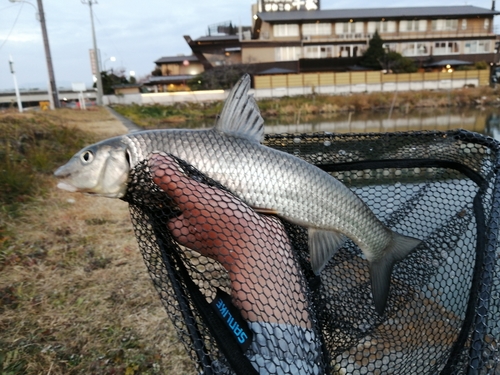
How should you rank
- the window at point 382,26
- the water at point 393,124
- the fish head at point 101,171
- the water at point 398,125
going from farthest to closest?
the window at point 382,26 → the water at point 393,124 → the water at point 398,125 → the fish head at point 101,171

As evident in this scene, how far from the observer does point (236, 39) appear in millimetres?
55844

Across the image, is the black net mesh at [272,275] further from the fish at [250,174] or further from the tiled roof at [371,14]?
the tiled roof at [371,14]

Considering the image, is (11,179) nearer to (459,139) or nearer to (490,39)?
(459,139)

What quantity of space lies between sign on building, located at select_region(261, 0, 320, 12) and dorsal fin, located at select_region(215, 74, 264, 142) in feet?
190

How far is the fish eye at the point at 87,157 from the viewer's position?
1.83 m

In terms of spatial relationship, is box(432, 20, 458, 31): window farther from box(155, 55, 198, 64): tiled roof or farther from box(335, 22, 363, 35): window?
box(155, 55, 198, 64): tiled roof

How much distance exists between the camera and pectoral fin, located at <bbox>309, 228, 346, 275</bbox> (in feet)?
6.84

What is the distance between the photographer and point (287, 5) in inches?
2174

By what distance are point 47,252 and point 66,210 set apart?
1.73 meters

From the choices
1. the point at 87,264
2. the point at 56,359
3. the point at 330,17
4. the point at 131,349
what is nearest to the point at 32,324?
the point at 56,359

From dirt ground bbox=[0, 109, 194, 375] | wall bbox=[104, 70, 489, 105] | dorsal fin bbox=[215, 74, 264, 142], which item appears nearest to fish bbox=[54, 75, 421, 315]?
dorsal fin bbox=[215, 74, 264, 142]

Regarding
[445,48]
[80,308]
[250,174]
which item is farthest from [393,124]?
[445,48]

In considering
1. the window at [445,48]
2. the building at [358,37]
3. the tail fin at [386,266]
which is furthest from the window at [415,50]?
the tail fin at [386,266]

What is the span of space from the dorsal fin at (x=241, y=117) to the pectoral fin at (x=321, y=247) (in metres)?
0.61
